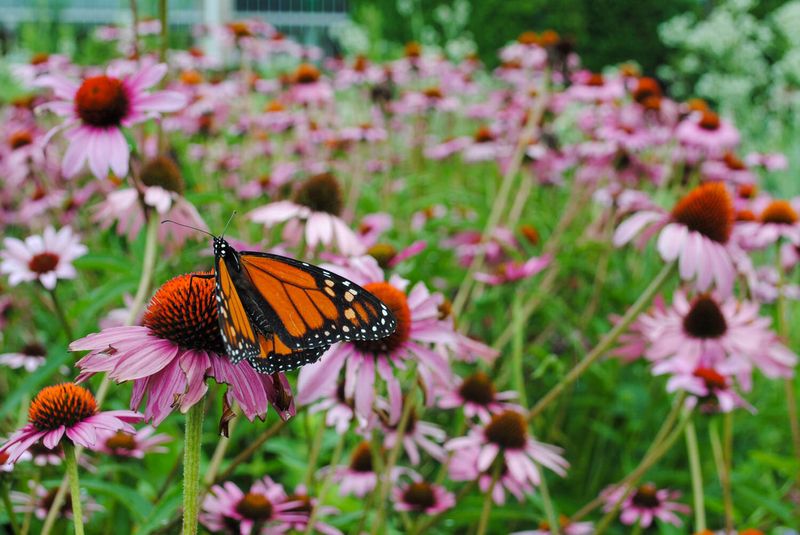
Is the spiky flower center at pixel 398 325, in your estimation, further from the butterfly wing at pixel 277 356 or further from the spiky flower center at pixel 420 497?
the spiky flower center at pixel 420 497

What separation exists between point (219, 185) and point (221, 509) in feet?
9.53

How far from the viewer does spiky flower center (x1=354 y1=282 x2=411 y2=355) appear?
4.58 feet

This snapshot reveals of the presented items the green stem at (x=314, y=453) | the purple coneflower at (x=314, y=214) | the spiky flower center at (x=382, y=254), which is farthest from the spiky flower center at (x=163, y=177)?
the green stem at (x=314, y=453)

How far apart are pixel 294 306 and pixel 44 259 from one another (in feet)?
3.32

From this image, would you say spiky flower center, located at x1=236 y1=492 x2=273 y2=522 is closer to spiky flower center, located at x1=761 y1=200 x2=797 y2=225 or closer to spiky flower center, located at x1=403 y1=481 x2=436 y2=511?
spiky flower center, located at x1=403 y1=481 x2=436 y2=511

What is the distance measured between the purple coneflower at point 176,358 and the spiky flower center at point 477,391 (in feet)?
3.09

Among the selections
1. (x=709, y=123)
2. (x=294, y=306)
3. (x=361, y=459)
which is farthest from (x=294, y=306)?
(x=709, y=123)

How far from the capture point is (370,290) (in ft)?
4.72

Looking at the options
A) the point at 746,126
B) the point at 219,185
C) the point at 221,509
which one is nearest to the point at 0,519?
the point at 221,509

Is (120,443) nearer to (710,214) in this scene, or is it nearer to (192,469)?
(192,469)

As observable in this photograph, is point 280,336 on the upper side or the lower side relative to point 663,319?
upper

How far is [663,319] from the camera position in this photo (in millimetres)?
2139

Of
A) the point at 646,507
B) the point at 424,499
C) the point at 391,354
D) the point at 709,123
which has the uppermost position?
the point at 709,123

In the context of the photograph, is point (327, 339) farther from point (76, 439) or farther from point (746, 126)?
point (746, 126)
